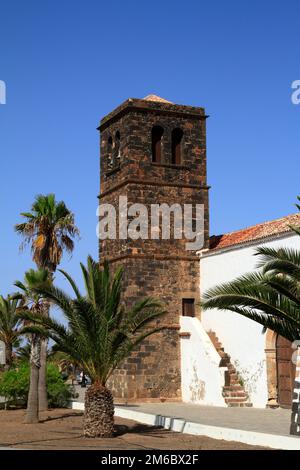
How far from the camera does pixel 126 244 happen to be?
85.7 feet

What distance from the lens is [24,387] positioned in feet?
76.3

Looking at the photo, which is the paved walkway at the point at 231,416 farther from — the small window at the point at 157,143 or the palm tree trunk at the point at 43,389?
the small window at the point at 157,143

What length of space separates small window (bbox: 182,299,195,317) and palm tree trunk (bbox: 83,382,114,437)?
411 inches

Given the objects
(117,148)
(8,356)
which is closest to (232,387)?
(8,356)

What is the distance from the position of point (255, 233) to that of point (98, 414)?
443 inches

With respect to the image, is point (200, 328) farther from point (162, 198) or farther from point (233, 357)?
point (162, 198)

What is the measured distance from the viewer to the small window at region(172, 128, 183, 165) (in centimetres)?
2784

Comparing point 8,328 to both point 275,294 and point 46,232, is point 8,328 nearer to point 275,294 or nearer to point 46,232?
point 46,232

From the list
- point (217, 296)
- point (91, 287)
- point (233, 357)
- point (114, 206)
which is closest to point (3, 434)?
point (91, 287)

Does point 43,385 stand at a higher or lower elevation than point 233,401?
higher

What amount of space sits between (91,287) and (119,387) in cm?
956

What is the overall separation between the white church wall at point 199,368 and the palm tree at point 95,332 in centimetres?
778

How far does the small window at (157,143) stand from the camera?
27500mm

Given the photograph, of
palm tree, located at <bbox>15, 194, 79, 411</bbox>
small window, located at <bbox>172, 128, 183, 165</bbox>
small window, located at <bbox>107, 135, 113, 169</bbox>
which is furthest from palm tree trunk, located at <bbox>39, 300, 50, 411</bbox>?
small window, located at <bbox>172, 128, 183, 165</bbox>
